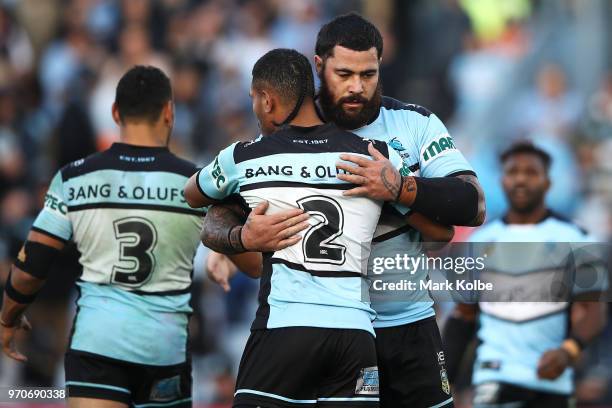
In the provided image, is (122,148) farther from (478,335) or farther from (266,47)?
(266,47)

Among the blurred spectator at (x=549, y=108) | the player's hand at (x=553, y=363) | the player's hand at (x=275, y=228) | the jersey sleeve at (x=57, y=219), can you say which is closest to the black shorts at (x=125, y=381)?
the jersey sleeve at (x=57, y=219)

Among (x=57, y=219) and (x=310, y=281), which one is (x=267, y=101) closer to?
(x=310, y=281)

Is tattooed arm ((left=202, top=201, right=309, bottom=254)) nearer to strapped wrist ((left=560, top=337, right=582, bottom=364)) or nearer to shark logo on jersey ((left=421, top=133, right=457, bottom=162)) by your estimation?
shark logo on jersey ((left=421, top=133, right=457, bottom=162))

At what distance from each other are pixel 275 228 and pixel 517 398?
340 centimetres

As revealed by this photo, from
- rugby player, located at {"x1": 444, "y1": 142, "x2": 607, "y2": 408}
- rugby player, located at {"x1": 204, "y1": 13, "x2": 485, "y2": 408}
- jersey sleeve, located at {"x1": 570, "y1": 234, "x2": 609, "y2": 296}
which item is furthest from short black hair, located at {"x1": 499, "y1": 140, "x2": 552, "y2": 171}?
rugby player, located at {"x1": 204, "y1": 13, "x2": 485, "y2": 408}

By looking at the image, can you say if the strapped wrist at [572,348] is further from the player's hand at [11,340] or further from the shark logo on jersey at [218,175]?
the player's hand at [11,340]

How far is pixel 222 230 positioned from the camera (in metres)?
6.01

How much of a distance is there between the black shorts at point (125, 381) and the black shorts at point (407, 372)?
140 cm

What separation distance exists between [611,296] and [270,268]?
3194 mm

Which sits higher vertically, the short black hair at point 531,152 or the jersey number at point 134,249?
the short black hair at point 531,152

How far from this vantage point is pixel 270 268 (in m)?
5.78

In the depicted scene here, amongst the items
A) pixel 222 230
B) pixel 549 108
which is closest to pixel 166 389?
pixel 222 230

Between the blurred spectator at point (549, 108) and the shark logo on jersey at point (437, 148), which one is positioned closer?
the shark logo on jersey at point (437, 148)

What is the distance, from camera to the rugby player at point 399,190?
586cm
